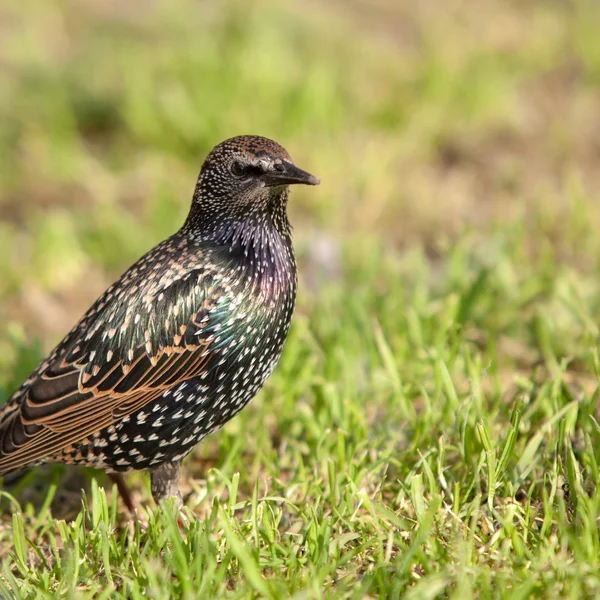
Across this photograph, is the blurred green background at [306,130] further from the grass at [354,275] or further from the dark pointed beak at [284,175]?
the dark pointed beak at [284,175]

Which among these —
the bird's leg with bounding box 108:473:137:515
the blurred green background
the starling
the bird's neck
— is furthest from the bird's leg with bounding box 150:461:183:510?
the blurred green background

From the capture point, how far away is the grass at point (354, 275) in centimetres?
283

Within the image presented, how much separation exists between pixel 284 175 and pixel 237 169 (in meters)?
0.19

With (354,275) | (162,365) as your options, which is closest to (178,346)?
(162,365)

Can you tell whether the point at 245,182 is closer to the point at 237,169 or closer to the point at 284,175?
the point at 237,169

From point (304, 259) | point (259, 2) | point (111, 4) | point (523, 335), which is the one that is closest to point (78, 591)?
point (523, 335)

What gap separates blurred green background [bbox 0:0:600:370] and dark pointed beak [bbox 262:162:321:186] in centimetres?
168

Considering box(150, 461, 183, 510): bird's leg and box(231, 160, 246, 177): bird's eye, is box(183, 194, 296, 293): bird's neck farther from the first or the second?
box(150, 461, 183, 510): bird's leg

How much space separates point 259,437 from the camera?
3.70m

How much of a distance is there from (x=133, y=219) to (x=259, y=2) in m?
2.87

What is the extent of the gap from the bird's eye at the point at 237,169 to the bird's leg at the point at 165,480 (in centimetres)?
110

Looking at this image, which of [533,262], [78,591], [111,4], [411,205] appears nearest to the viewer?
[78,591]

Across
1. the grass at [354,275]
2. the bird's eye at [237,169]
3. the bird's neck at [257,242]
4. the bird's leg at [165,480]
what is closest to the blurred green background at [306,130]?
the grass at [354,275]

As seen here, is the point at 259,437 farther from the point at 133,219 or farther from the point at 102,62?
the point at 102,62
